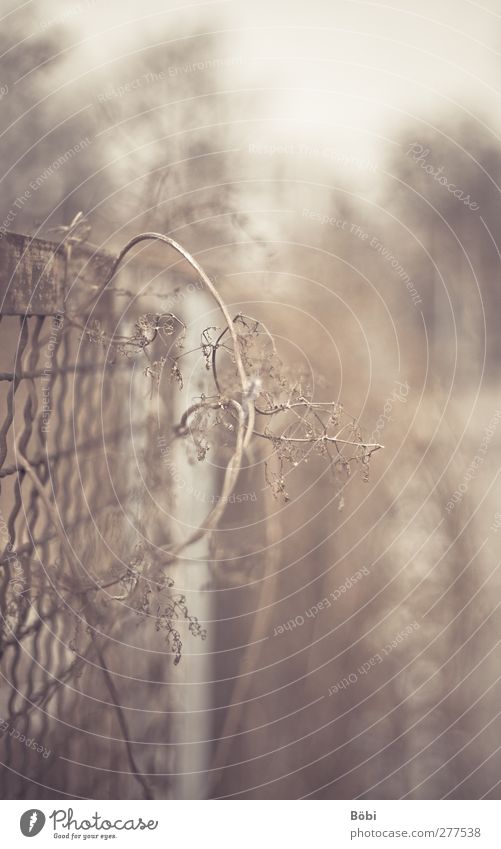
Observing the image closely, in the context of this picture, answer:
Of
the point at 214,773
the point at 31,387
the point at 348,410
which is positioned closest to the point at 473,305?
the point at 348,410

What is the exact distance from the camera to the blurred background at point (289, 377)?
134cm

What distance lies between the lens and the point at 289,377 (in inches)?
53.2

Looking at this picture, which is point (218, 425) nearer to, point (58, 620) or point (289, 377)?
point (289, 377)

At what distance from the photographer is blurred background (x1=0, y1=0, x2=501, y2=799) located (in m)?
1.34
